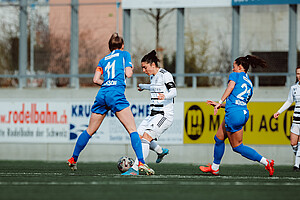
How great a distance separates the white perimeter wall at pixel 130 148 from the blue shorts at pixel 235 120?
581 centimetres

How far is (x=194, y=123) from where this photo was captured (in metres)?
14.6

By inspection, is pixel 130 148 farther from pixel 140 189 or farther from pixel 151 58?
pixel 140 189

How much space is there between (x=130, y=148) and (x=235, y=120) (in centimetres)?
646

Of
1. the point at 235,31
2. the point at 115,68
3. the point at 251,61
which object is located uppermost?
the point at 235,31

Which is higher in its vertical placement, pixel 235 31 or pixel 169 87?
pixel 235 31

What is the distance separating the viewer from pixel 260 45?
16609mm

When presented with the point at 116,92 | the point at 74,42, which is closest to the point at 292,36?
the point at 74,42

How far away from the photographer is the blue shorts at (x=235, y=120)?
8.73m

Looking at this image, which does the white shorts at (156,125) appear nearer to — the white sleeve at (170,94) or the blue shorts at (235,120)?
the white sleeve at (170,94)

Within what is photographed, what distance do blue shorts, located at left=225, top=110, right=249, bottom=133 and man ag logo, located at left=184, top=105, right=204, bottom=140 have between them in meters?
5.75

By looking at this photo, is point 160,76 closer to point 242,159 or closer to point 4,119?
point 242,159

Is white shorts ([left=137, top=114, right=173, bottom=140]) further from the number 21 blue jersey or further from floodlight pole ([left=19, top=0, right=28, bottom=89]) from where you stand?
floodlight pole ([left=19, top=0, right=28, bottom=89])

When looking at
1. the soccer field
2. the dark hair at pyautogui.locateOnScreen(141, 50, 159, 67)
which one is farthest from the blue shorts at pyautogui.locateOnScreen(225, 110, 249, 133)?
the dark hair at pyautogui.locateOnScreen(141, 50, 159, 67)

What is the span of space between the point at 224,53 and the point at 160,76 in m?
7.61
